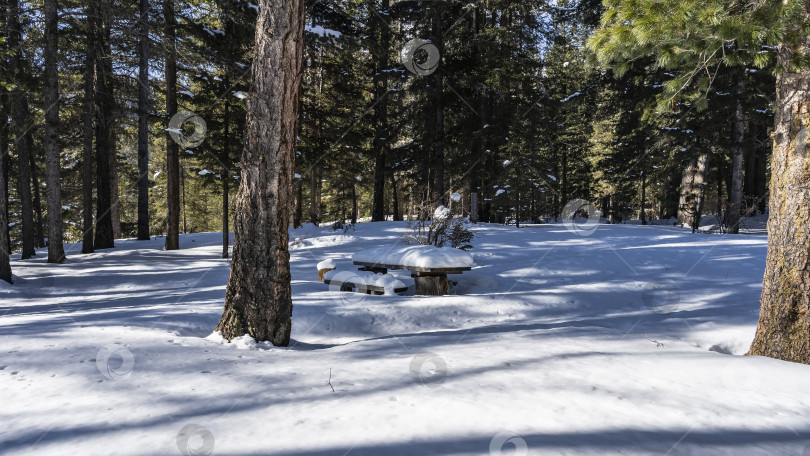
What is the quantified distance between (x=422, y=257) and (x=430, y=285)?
0.59m

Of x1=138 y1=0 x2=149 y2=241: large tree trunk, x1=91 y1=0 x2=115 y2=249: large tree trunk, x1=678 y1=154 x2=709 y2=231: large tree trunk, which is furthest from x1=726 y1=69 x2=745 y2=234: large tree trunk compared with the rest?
x1=91 y1=0 x2=115 y2=249: large tree trunk

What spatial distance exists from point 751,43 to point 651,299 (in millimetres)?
4769

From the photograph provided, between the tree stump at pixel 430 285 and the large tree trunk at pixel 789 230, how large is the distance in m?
4.94

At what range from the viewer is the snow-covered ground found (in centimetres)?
237

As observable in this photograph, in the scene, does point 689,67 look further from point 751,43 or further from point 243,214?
point 243,214

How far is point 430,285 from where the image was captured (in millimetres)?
8273

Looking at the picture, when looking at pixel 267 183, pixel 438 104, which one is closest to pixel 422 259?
pixel 267 183

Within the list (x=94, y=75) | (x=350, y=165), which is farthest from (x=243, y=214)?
(x=350, y=165)

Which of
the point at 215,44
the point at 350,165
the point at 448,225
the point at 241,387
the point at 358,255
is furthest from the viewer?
the point at 350,165

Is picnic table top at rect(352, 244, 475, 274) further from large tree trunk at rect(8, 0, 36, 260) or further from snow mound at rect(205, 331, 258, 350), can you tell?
large tree trunk at rect(8, 0, 36, 260)

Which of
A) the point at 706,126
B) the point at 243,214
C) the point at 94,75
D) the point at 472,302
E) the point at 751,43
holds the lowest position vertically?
the point at 472,302

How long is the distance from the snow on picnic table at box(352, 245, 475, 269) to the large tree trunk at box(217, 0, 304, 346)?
3.71 m

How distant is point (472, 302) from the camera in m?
7.48

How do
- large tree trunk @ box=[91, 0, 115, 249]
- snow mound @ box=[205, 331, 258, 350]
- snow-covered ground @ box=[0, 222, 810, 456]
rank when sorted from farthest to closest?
large tree trunk @ box=[91, 0, 115, 249] < snow mound @ box=[205, 331, 258, 350] < snow-covered ground @ box=[0, 222, 810, 456]
